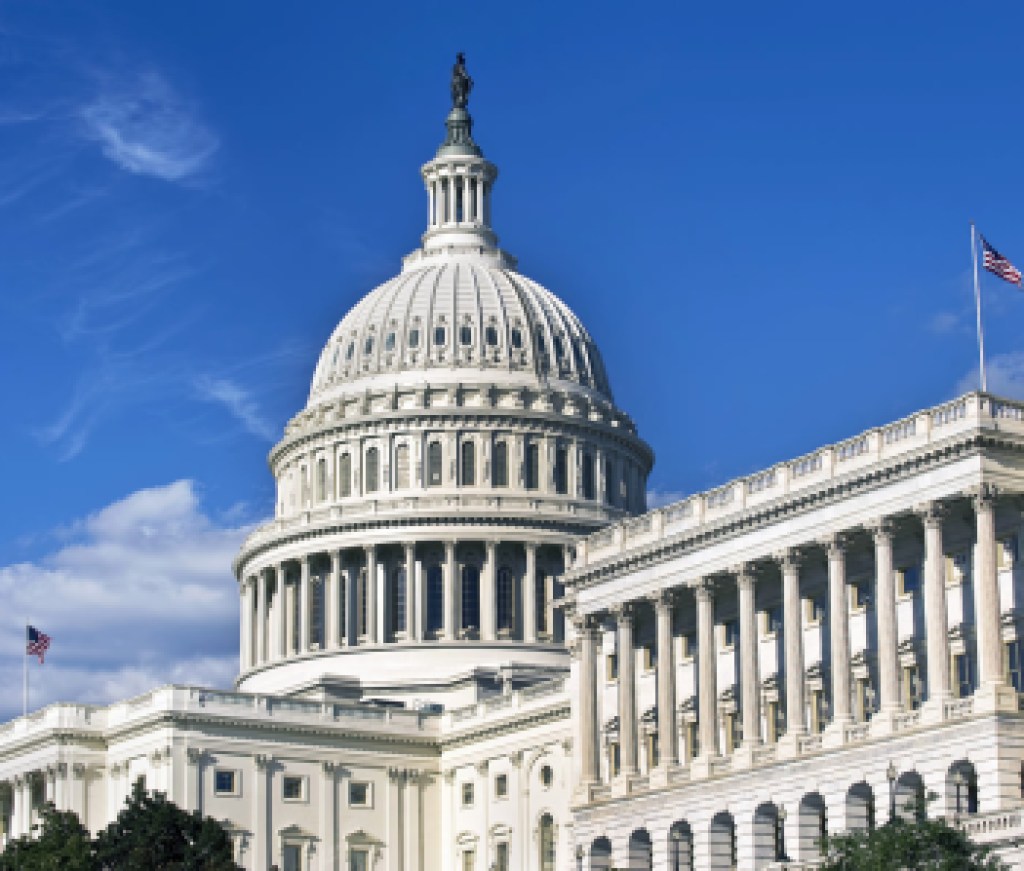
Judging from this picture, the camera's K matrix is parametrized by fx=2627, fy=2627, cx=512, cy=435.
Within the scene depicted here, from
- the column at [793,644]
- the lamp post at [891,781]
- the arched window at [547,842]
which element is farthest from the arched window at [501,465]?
the lamp post at [891,781]

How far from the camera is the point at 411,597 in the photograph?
187 m

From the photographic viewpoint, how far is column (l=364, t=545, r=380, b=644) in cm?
18725

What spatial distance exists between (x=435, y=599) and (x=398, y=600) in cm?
270

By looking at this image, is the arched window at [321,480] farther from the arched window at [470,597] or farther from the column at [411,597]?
the arched window at [470,597]

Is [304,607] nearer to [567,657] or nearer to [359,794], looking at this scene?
[567,657]

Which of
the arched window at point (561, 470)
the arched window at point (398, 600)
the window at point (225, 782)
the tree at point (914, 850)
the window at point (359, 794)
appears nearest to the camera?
the tree at point (914, 850)

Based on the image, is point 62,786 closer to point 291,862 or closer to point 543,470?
point 291,862

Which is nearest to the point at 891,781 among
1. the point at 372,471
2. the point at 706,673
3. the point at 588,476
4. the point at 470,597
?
the point at 706,673

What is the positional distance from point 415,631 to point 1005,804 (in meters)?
83.5

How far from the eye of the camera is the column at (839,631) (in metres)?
118

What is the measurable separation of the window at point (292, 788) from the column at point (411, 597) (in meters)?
25.3

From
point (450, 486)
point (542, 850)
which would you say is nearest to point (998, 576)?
point (542, 850)

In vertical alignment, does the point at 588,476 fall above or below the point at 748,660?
above

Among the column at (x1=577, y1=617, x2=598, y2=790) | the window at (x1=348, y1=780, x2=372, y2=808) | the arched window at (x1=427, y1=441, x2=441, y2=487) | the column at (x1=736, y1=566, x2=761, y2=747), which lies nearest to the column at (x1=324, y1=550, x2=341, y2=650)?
the arched window at (x1=427, y1=441, x2=441, y2=487)
